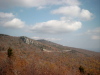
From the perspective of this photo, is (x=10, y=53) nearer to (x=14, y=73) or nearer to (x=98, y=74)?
(x=14, y=73)

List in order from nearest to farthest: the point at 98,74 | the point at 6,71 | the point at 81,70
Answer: the point at 6,71
the point at 81,70
the point at 98,74

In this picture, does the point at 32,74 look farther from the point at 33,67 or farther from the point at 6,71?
the point at 6,71

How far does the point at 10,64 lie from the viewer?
45.3 feet

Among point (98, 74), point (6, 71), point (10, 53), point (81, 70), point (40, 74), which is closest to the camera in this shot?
point (6, 71)

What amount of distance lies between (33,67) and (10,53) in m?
7.22

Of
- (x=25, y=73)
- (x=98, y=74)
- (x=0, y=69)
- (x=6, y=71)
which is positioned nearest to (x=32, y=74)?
(x=25, y=73)

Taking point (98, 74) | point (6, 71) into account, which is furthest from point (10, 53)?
point (98, 74)

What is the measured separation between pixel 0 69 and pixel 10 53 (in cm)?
563

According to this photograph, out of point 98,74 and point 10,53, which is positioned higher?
point 10,53

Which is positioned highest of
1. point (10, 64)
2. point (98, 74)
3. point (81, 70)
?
point (10, 64)

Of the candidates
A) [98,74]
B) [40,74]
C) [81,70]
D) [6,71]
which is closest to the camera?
[6,71]

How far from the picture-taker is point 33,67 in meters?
13.9

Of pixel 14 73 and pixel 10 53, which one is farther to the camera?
pixel 10 53

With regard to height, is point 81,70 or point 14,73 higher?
point 14,73
